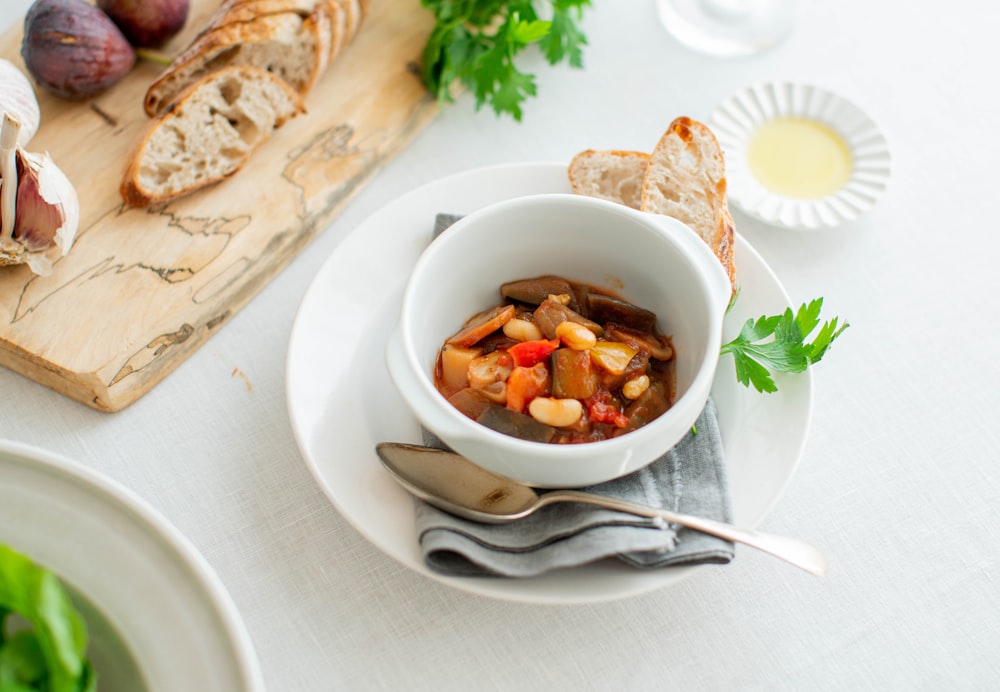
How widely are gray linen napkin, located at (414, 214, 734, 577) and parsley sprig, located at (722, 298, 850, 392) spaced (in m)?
0.15

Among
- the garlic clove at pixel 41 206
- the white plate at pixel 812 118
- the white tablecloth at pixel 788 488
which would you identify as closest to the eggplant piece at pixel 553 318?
the white tablecloth at pixel 788 488

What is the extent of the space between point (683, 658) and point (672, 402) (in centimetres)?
50

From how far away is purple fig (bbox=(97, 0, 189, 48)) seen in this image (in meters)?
2.21

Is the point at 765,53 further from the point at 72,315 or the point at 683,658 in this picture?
the point at 72,315

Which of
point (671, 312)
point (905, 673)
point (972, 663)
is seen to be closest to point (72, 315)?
point (671, 312)

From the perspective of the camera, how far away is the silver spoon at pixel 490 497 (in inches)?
55.4

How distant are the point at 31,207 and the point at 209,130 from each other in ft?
1.55

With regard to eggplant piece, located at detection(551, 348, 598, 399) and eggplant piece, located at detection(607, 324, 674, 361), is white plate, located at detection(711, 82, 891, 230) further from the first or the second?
eggplant piece, located at detection(551, 348, 598, 399)

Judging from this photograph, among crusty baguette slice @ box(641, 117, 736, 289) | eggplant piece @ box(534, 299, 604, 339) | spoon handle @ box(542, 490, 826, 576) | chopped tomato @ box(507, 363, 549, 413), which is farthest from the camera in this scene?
crusty baguette slice @ box(641, 117, 736, 289)

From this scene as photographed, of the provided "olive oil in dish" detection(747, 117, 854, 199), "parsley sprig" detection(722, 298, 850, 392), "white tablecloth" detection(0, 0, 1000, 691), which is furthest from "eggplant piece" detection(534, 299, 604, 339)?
"olive oil in dish" detection(747, 117, 854, 199)

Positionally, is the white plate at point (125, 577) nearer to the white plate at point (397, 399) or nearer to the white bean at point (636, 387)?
the white plate at point (397, 399)

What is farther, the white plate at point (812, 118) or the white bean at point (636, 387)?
the white plate at point (812, 118)

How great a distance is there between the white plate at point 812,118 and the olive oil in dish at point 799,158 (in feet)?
0.06

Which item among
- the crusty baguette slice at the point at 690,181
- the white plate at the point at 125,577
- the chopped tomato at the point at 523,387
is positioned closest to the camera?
the white plate at the point at 125,577
